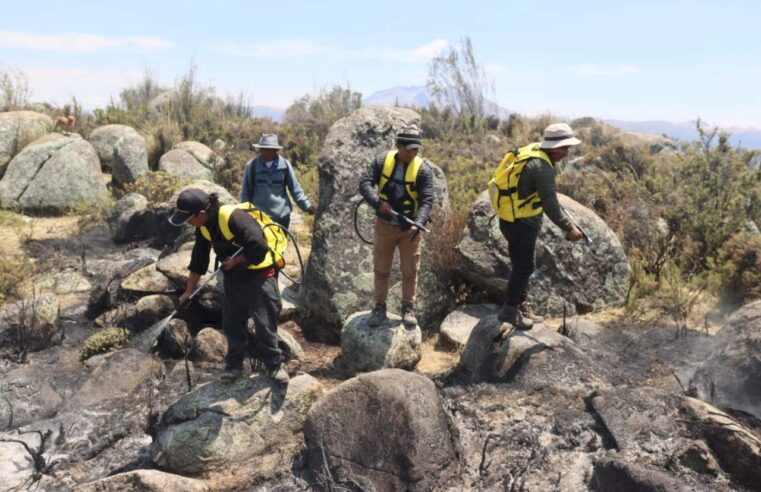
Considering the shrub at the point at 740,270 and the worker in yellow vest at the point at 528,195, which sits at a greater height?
the worker in yellow vest at the point at 528,195

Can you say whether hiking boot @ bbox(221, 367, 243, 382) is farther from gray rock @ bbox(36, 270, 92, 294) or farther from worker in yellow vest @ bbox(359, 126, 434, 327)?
gray rock @ bbox(36, 270, 92, 294)

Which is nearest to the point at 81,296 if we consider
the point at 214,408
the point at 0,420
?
the point at 0,420

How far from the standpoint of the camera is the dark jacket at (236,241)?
4184 millimetres

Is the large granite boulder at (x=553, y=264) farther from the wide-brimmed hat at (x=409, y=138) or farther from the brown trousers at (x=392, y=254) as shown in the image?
the wide-brimmed hat at (x=409, y=138)

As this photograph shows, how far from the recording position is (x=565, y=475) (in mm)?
4113

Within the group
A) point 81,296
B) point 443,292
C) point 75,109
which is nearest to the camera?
point 443,292

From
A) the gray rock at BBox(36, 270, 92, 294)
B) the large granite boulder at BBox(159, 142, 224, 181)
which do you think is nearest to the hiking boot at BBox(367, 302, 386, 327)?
the gray rock at BBox(36, 270, 92, 294)

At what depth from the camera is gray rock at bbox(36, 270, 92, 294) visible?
8750 millimetres

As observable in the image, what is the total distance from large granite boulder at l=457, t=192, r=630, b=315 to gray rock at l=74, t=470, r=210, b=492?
4099mm

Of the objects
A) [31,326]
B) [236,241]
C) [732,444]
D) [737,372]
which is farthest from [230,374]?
[737,372]

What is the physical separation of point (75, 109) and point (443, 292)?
1618 centimetres

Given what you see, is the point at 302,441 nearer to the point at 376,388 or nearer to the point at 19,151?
the point at 376,388

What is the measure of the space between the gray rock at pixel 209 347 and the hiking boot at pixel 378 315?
1.62m

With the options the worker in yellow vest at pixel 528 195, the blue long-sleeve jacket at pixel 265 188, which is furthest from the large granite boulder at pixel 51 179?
Answer: the worker in yellow vest at pixel 528 195
